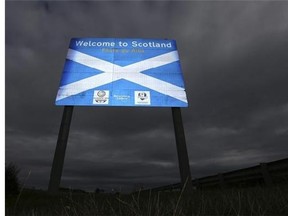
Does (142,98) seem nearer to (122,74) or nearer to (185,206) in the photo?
(122,74)

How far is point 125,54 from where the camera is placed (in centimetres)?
902

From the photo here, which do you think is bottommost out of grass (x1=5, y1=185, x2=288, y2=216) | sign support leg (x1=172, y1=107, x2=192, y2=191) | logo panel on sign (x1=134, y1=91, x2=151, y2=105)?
grass (x1=5, y1=185, x2=288, y2=216)

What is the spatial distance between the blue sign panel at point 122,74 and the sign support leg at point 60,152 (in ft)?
1.39

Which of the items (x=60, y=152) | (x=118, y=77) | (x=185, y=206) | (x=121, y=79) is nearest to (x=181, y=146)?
(x=121, y=79)

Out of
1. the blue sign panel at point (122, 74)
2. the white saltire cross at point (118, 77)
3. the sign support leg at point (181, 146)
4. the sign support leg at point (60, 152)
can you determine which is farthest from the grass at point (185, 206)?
the white saltire cross at point (118, 77)

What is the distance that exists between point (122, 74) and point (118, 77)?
0.20 meters

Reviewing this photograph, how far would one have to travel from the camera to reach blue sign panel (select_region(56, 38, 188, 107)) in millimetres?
8039

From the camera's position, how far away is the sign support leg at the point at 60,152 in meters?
7.36

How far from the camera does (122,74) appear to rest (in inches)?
336

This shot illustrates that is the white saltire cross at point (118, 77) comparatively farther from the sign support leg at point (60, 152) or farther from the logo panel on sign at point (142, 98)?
the sign support leg at point (60, 152)

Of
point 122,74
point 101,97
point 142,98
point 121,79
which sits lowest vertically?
point 142,98

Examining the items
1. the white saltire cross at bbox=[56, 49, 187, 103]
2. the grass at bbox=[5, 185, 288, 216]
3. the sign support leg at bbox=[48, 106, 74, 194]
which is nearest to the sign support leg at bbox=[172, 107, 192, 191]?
the white saltire cross at bbox=[56, 49, 187, 103]

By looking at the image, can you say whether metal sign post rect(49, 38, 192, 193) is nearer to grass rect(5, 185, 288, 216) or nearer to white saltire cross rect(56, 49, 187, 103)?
white saltire cross rect(56, 49, 187, 103)
